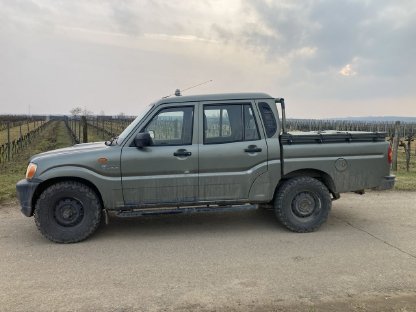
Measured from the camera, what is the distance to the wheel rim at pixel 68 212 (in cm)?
548

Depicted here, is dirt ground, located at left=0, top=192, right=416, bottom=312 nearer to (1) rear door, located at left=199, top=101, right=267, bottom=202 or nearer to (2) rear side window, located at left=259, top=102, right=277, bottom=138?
(1) rear door, located at left=199, top=101, right=267, bottom=202

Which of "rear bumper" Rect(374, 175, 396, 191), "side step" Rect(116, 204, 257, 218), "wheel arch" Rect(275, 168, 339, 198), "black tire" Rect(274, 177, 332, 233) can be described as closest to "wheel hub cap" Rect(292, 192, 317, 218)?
"black tire" Rect(274, 177, 332, 233)

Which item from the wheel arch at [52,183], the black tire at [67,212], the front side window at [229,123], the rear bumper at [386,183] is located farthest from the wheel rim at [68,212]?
the rear bumper at [386,183]

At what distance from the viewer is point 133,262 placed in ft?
15.4

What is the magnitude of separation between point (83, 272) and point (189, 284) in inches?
Answer: 46.7

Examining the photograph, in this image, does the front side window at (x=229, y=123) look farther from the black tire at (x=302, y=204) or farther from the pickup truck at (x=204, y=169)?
the black tire at (x=302, y=204)

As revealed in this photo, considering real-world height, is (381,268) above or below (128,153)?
below

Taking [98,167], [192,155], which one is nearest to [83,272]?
[98,167]

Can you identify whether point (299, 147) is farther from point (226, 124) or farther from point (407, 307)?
point (407, 307)

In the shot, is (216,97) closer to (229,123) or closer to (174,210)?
(229,123)

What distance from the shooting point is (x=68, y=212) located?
5.48m

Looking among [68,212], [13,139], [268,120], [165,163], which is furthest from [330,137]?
[13,139]

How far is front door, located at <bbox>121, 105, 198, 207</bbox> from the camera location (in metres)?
5.51

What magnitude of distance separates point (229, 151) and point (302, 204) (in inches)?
52.5
